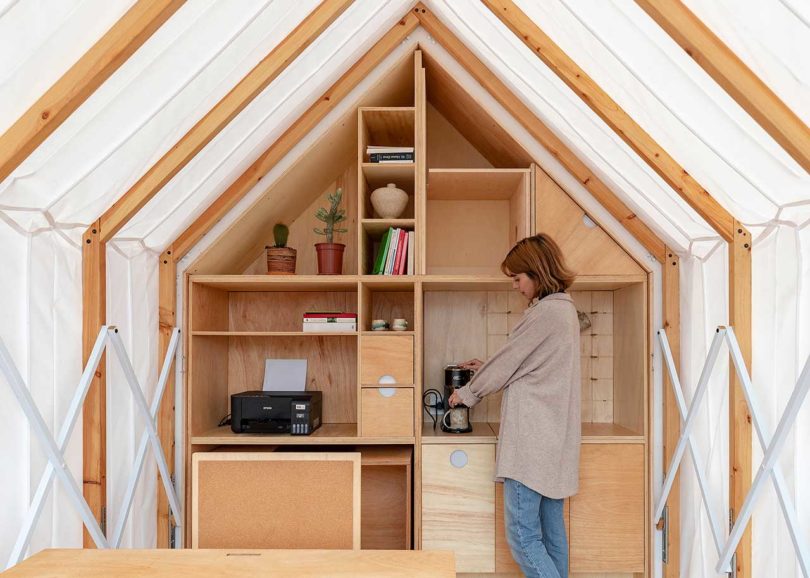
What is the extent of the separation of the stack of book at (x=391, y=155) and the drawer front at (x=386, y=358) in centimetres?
80

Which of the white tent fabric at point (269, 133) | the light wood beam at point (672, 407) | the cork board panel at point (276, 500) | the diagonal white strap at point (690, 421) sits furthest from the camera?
the light wood beam at point (672, 407)

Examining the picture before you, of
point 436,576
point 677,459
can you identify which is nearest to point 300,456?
point 436,576

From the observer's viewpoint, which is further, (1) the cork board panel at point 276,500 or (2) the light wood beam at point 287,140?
(2) the light wood beam at point 287,140

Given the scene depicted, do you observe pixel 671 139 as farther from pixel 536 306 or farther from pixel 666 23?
pixel 536 306

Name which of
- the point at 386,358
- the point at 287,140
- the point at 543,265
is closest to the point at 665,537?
the point at 543,265

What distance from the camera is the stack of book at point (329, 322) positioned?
114 inches

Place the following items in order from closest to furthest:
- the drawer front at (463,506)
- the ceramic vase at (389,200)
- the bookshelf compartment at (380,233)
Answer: the drawer front at (463,506)
the bookshelf compartment at (380,233)
the ceramic vase at (389,200)

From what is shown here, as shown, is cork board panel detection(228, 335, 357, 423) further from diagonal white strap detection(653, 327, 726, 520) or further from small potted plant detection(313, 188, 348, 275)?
diagonal white strap detection(653, 327, 726, 520)

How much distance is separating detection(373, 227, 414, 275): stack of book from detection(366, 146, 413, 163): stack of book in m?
0.32

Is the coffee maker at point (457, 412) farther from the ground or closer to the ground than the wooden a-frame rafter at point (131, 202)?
closer to the ground

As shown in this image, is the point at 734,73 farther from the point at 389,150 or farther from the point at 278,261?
the point at 278,261

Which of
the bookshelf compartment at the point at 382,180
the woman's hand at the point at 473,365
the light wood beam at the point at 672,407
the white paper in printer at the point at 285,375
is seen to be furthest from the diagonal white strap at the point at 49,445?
the light wood beam at the point at 672,407

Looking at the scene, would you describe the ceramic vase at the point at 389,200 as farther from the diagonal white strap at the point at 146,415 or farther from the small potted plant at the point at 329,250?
the diagonal white strap at the point at 146,415

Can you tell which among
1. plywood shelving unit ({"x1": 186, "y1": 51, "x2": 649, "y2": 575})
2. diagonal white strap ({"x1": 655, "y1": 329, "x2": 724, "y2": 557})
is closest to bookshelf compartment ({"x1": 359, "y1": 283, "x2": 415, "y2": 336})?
plywood shelving unit ({"x1": 186, "y1": 51, "x2": 649, "y2": 575})
